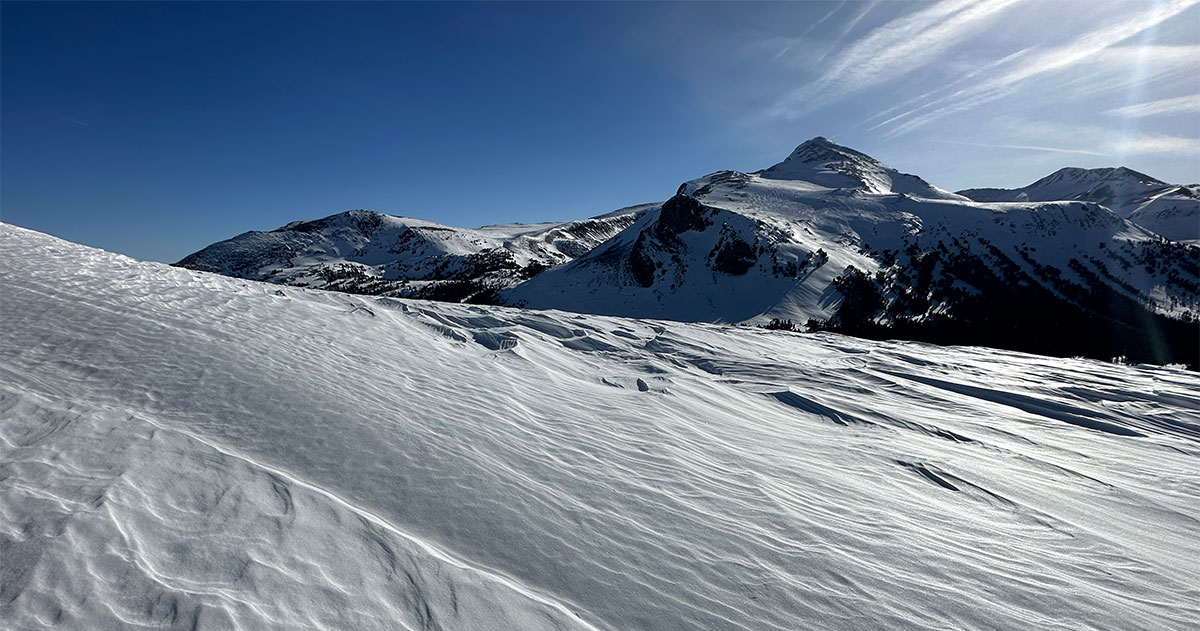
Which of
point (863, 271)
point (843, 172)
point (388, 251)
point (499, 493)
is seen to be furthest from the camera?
point (388, 251)

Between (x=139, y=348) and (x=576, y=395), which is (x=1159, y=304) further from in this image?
(x=139, y=348)

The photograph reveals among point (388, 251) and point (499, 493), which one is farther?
point (388, 251)

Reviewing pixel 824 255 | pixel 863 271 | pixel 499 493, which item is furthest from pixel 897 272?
pixel 499 493

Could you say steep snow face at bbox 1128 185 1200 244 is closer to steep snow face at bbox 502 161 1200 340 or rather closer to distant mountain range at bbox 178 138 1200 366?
distant mountain range at bbox 178 138 1200 366

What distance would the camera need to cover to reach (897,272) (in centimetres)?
5781

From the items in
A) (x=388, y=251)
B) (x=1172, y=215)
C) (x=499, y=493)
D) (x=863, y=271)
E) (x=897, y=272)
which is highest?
(x=1172, y=215)

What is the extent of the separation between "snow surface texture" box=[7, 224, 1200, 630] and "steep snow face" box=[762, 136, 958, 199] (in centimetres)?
11278

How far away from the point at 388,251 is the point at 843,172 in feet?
448

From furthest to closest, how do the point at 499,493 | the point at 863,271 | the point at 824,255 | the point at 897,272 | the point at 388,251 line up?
1. the point at 388,251
2. the point at 897,272
3. the point at 824,255
4. the point at 863,271
5. the point at 499,493

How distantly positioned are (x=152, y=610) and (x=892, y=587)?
4284 mm

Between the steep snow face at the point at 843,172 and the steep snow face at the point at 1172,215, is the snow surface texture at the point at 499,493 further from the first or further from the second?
the steep snow face at the point at 1172,215

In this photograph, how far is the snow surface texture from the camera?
2.54 metres

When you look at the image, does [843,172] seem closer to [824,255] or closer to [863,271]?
[863,271]

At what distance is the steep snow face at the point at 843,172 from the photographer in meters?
112
